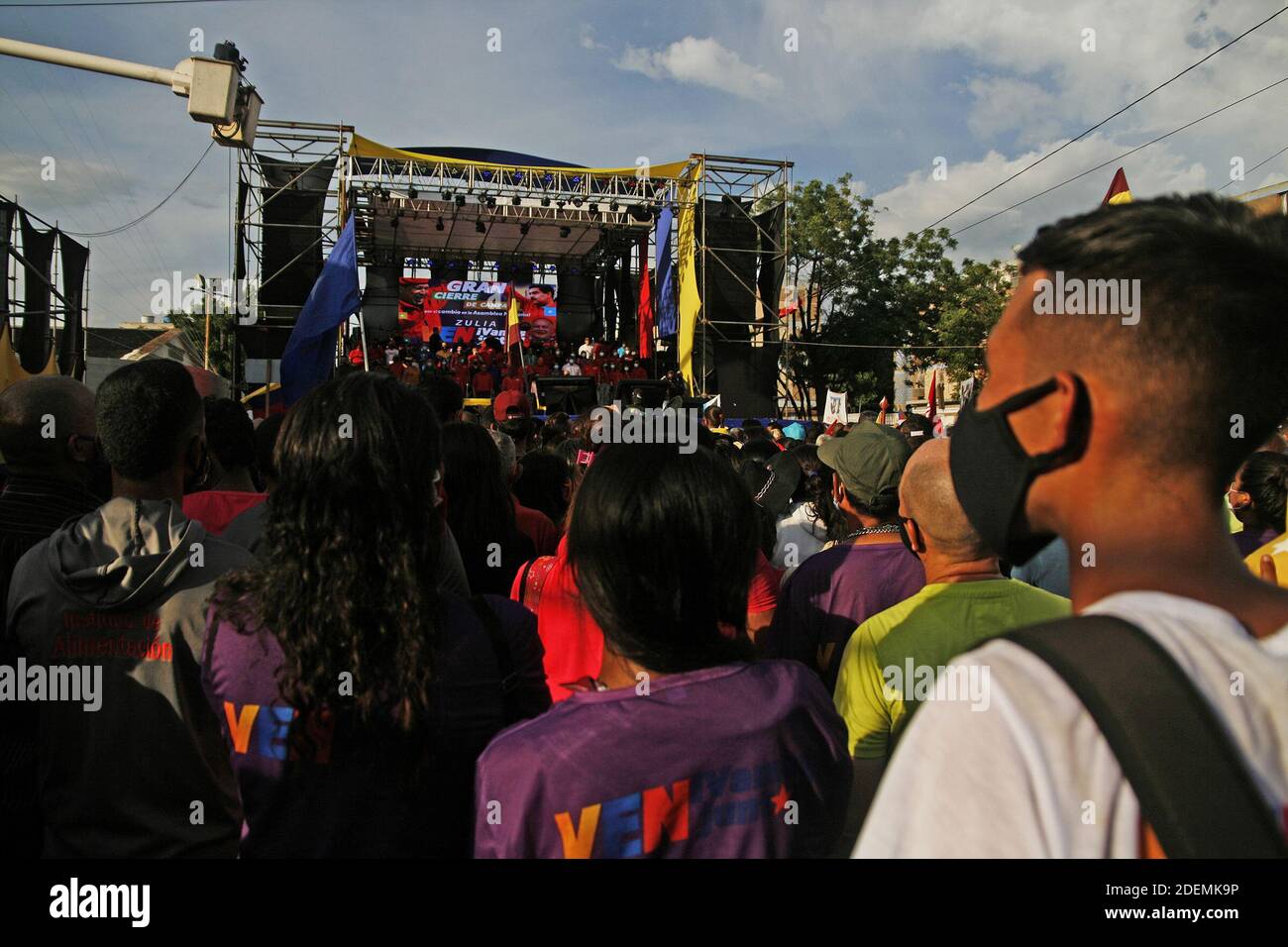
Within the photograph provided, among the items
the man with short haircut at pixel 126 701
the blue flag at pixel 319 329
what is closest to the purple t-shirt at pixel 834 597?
the man with short haircut at pixel 126 701

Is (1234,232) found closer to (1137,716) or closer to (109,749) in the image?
(1137,716)

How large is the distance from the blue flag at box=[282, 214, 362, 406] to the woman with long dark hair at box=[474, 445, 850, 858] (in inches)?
300

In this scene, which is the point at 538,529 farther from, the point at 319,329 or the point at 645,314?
the point at 645,314

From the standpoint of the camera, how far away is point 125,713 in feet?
6.53

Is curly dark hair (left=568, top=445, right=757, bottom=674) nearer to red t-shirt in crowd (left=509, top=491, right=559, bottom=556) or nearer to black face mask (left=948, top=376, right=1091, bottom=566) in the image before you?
black face mask (left=948, top=376, right=1091, bottom=566)

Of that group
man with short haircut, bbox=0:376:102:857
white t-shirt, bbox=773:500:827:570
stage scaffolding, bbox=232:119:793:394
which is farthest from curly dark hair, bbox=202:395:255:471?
stage scaffolding, bbox=232:119:793:394

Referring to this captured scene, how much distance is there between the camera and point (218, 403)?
367 cm

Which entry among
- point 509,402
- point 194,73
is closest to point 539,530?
point 509,402

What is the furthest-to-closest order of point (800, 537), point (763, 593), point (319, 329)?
point (319, 329) → point (800, 537) → point (763, 593)

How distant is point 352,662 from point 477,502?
1636 mm

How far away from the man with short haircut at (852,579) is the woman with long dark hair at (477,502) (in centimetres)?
103

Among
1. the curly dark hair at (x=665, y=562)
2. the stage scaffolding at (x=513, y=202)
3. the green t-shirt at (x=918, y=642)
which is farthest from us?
the stage scaffolding at (x=513, y=202)

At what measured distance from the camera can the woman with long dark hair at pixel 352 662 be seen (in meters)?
1.54

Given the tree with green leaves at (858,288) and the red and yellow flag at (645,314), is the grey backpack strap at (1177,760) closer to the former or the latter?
the red and yellow flag at (645,314)
